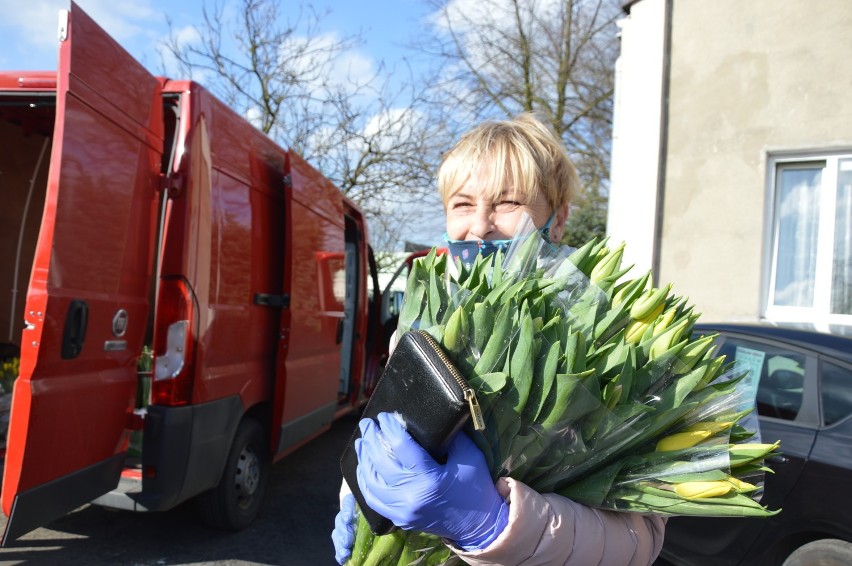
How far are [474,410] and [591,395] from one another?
0.22m

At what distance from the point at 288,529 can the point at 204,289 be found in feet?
6.71

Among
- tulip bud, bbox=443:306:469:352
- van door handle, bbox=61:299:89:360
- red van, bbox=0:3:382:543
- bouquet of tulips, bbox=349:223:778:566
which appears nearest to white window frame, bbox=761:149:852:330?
red van, bbox=0:3:382:543

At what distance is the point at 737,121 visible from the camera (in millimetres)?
6637

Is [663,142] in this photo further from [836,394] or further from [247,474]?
[247,474]

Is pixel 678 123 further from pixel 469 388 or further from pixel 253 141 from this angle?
pixel 469 388

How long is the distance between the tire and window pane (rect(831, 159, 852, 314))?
4342 mm

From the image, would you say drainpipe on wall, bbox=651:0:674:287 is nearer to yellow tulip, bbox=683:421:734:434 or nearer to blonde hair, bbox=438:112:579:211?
blonde hair, bbox=438:112:579:211

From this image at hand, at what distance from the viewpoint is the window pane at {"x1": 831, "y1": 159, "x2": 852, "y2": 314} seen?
20.7 feet

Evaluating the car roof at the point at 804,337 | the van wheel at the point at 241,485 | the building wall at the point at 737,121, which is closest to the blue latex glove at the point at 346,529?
the car roof at the point at 804,337

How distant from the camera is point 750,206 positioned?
653cm

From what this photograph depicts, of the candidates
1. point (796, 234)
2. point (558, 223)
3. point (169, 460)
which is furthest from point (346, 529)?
point (796, 234)

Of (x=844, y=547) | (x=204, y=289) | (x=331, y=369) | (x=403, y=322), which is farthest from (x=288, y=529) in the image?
(x=403, y=322)

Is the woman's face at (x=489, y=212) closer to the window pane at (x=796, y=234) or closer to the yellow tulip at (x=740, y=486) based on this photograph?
the yellow tulip at (x=740, y=486)

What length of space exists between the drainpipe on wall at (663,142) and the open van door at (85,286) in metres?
5.43
